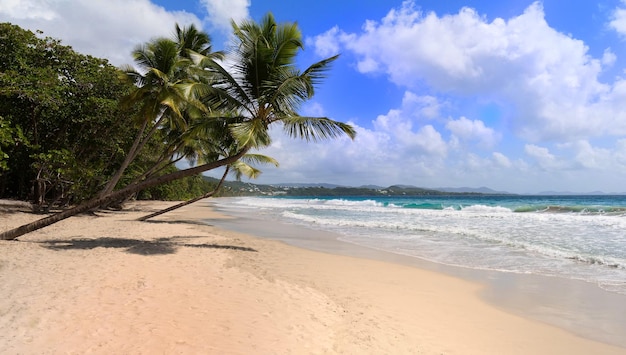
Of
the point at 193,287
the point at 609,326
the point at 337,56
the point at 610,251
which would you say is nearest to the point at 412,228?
the point at 610,251

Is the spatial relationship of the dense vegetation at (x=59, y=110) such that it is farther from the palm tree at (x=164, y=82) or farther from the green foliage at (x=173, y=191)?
the green foliage at (x=173, y=191)

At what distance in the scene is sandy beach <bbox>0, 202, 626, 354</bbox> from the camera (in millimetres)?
3521

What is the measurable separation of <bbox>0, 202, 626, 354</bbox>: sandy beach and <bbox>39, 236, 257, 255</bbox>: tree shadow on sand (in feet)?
1.00

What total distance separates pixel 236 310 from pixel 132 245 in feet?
19.2

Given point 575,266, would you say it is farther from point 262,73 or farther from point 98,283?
point 98,283

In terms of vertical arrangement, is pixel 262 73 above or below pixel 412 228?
above

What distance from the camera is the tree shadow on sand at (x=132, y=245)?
8.27 m

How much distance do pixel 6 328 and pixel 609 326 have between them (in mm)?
7170

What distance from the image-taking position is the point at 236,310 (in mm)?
4512

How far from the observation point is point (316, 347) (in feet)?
11.9

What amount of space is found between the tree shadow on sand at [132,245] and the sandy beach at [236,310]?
1.00ft

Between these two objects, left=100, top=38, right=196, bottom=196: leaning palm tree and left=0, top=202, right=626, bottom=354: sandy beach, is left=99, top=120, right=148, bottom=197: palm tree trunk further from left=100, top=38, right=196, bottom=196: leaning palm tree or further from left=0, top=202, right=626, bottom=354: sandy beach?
left=0, top=202, right=626, bottom=354: sandy beach

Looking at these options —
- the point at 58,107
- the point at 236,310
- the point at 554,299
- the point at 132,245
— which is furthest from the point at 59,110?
the point at 554,299

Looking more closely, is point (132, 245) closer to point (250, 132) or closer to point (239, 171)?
point (250, 132)
